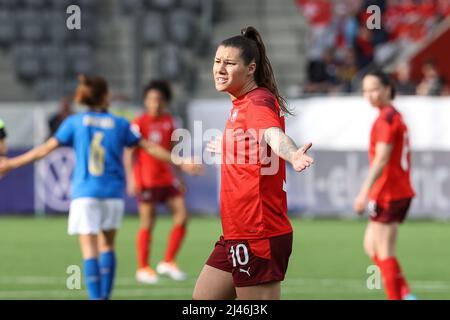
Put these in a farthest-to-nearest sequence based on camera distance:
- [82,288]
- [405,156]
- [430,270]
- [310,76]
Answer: [310,76]
[430,270]
[82,288]
[405,156]

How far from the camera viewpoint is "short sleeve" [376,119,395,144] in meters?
10.8

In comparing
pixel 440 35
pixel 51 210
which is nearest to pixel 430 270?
pixel 51 210

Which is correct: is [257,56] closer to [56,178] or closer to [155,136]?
[155,136]

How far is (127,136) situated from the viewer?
11586 mm

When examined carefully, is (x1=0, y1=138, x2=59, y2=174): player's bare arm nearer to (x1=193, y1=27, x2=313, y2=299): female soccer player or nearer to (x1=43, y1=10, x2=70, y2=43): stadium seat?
(x1=193, y1=27, x2=313, y2=299): female soccer player

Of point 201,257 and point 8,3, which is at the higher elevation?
point 8,3

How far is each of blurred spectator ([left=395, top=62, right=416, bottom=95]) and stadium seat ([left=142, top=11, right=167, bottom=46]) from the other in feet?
20.6

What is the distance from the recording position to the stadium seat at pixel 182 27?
2931 centimetres

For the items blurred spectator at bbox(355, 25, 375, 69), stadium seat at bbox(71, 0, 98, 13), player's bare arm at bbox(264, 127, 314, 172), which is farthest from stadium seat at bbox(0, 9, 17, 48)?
player's bare arm at bbox(264, 127, 314, 172)

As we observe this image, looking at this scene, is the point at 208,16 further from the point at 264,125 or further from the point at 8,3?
the point at 264,125

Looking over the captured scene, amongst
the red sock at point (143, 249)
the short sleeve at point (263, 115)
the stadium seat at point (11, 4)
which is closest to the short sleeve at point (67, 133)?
the red sock at point (143, 249)
